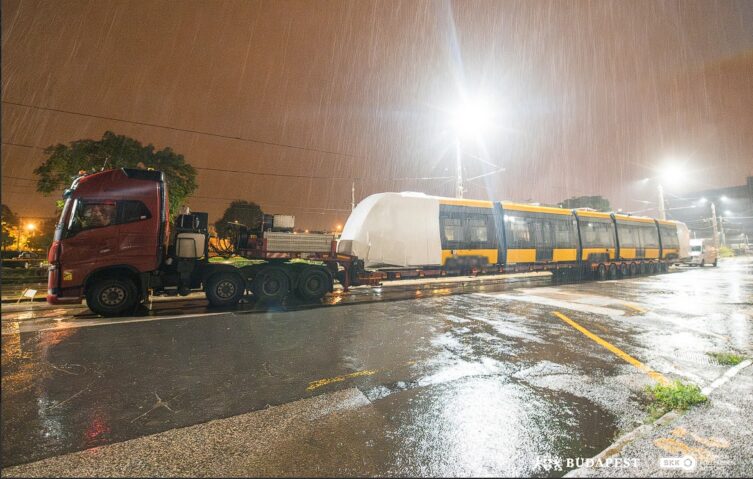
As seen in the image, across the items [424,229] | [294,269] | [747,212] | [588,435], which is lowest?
[588,435]

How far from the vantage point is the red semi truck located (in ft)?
28.2

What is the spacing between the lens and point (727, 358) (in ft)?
17.5

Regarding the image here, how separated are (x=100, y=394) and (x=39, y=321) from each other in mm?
6242

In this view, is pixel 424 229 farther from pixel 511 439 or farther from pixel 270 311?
pixel 511 439

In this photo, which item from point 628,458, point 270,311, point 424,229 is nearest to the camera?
point 628,458

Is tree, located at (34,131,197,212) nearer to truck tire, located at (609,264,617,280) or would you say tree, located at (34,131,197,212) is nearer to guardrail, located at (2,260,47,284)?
guardrail, located at (2,260,47,284)

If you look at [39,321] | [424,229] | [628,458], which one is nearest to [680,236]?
[424,229]

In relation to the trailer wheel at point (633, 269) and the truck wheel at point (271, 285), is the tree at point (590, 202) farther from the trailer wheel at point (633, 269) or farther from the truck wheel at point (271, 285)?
the truck wheel at point (271, 285)

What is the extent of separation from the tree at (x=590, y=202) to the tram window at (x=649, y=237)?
126ft

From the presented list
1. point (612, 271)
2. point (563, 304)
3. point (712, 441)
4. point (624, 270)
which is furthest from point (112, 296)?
point (624, 270)

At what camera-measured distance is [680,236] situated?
26.2 meters

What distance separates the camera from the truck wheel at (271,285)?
10625mm

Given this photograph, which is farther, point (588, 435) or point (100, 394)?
point (100, 394)

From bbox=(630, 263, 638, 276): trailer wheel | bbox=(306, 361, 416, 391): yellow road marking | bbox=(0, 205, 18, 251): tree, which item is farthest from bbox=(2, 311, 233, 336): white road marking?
bbox=(0, 205, 18, 251): tree
